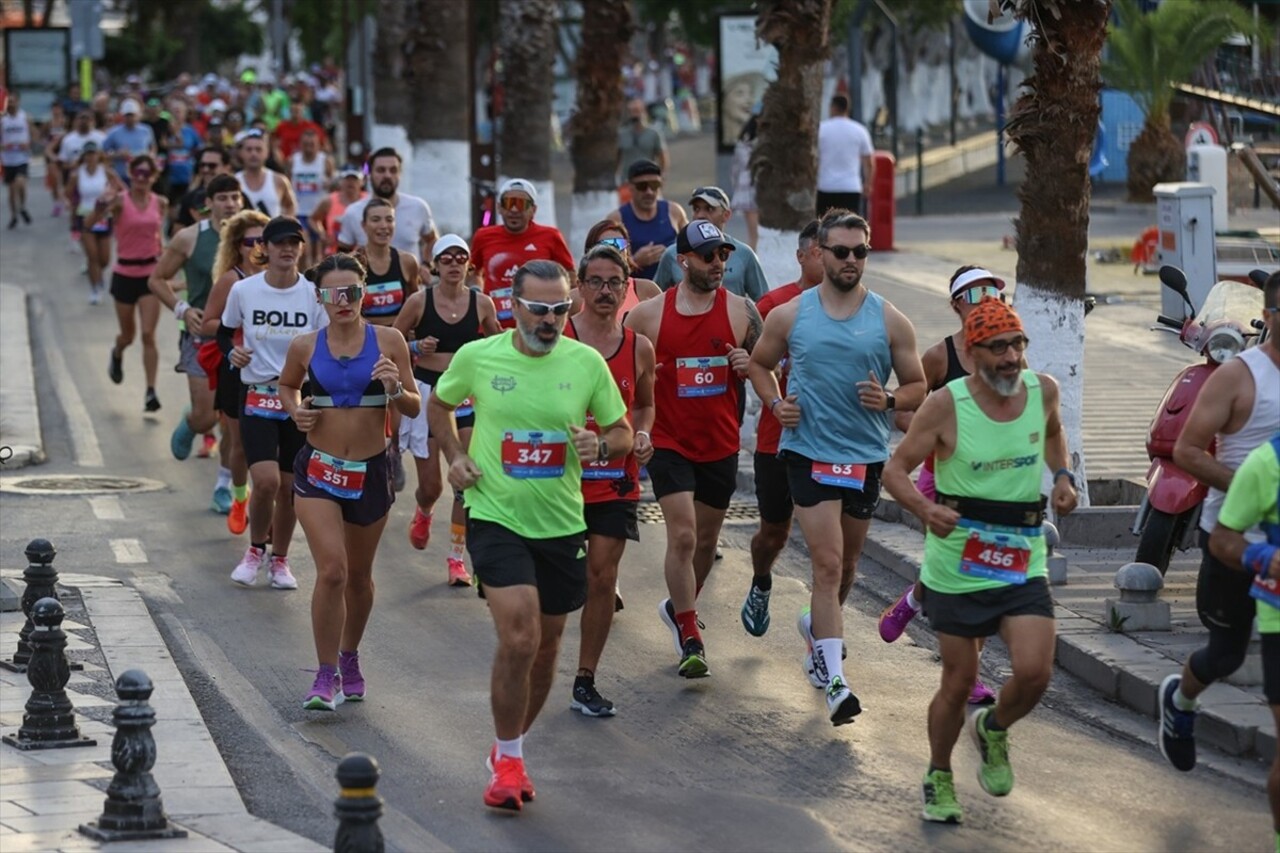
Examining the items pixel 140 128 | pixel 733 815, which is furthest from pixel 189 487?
pixel 140 128

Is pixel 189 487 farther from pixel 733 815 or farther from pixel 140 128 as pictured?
pixel 140 128

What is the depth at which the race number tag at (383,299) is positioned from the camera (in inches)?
539

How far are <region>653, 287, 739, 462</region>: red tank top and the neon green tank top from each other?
258cm

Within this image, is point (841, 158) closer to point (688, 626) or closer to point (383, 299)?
point (383, 299)

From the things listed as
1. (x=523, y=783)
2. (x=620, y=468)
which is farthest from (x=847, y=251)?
(x=523, y=783)

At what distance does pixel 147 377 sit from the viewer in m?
19.0

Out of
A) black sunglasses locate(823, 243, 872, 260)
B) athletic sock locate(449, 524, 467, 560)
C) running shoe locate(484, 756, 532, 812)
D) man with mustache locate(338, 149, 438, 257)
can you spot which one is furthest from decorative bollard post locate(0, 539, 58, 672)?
man with mustache locate(338, 149, 438, 257)

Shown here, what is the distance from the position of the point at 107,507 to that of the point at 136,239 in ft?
17.0

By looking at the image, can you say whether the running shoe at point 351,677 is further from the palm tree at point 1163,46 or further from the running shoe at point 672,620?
the palm tree at point 1163,46

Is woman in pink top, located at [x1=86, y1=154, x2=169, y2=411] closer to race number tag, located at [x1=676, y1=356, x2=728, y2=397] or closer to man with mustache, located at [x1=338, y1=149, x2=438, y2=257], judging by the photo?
man with mustache, located at [x1=338, y1=149, x2=438, y2=257]

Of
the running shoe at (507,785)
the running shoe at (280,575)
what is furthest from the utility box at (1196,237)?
the running shoe at (507,785)

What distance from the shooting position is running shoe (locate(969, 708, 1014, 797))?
8.16 metres

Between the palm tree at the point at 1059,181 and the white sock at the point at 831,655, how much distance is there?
374 cm

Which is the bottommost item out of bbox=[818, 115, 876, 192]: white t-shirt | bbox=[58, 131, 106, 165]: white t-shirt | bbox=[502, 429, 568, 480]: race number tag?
bbox=[502, 429, 568, 480]: race number tag
